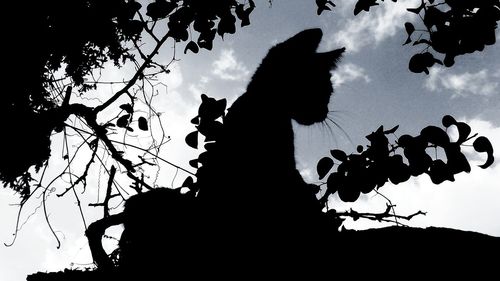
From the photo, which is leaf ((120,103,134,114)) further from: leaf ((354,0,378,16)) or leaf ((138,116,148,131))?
leaf ((354,0,378,16))

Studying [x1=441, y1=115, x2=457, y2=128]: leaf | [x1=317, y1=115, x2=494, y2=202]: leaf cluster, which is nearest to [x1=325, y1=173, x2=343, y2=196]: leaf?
[x1=317, y1=115, x2=494, y2=202]: leaf cluster

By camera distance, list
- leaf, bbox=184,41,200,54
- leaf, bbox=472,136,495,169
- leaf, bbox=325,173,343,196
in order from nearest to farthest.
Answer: leaf, bbox=472,136,495,169
leaf, bbox=325,173,343,196
leaf, bbox=184,41,200,54

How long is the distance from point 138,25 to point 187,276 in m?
2.41

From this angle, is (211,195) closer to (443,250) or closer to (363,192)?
(363,192)

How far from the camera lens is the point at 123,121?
3.27m

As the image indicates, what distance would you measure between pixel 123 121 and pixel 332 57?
7.03ft

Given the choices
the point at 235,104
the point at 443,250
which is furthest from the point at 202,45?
the point at 443,250

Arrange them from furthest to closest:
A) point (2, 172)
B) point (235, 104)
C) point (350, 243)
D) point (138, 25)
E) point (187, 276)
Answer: point (138, 25)
point (235, 104)
point (2, 172)
point (350, 243)
point (187, 276)

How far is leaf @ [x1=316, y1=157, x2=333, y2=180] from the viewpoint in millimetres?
2090

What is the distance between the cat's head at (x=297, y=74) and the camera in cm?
279

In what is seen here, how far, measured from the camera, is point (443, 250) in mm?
1638

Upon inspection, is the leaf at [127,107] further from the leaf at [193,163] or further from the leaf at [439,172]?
the leaf at [439,172]

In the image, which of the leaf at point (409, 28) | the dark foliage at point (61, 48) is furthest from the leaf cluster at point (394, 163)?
the dark foliage at point (61, 48)

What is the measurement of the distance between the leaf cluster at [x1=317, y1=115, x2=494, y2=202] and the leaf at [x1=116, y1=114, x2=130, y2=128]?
203 cm
